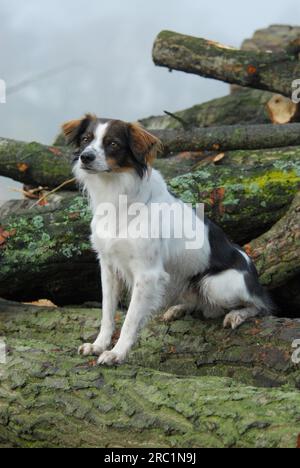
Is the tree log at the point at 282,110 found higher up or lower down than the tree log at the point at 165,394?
higher up

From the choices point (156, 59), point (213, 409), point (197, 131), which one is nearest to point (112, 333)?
point (213, 409)

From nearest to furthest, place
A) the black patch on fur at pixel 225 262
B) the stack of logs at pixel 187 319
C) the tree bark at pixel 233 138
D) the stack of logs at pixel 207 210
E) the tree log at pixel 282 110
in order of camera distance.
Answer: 1. the stack of logs at pixel 187 319
2. the black patch on fur at pixel 225 262
3. the stack of logs at pixel 207 210
4. the tree bark at pixel 233 138
5. the tree log at pixel 282 110

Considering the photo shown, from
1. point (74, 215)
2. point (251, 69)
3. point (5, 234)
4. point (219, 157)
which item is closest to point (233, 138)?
point (219, 157)

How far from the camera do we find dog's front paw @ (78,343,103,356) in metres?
5.48

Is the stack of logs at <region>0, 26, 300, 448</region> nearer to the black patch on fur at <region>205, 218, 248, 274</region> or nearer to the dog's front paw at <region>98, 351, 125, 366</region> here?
the dog's front paw at <region>98, 351, 125, 366</region>

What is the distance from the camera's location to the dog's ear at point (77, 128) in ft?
18.6

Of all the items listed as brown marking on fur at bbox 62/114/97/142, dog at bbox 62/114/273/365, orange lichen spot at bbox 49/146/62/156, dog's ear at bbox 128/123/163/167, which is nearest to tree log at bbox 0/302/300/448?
dog at bbox 62/114/273/365

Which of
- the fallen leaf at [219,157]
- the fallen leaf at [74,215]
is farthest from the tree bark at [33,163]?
the fallen leaf at [219,157]

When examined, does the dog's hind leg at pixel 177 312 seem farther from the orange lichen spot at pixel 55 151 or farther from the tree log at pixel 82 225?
the orange lichen spot at pixel 55 151

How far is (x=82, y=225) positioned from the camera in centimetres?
696

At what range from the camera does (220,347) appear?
231 inches

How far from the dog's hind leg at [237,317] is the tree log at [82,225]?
827 millimetres

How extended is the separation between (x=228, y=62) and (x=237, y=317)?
4421 millimetres

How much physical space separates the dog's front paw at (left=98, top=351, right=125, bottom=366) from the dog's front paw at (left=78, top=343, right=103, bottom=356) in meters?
0.33
